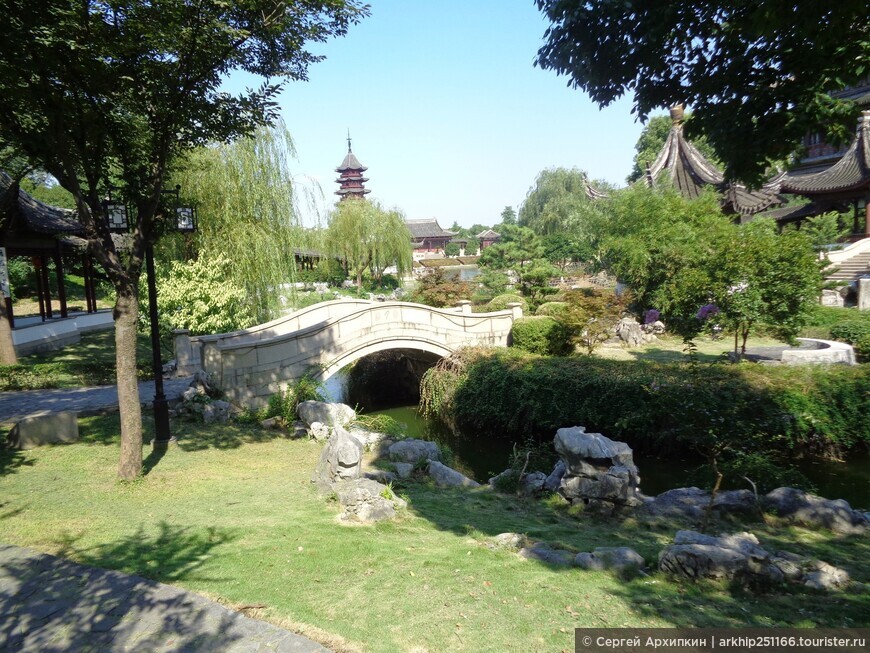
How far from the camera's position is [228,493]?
6.93 m

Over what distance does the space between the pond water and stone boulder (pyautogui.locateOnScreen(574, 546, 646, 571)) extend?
4.66 m

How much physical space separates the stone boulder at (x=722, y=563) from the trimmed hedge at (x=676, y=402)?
134 inches

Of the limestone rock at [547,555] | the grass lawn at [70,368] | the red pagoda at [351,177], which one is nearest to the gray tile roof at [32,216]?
the grass lawn at [70,368]

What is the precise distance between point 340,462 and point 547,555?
2.75m

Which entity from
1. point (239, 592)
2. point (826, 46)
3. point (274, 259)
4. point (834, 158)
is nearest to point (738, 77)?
point (826, 46)

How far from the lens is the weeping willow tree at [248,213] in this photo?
15.3 metres

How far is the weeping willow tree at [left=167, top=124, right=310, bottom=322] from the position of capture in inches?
604

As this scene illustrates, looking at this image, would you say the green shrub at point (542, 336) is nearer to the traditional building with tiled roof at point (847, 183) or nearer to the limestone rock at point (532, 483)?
the limestone rock at point (532, 483)

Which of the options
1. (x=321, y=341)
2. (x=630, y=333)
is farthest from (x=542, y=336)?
(x=321, y=341)

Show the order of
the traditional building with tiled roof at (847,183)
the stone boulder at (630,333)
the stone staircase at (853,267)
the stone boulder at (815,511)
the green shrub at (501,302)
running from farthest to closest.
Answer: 1. the traditional building with tiled roof at (847,183)
2. the green shrub at (501,302)
3. the stone staircase at (853,267)
4. the stone boulder at (630,333)
5. the stone boulder at (815,511)

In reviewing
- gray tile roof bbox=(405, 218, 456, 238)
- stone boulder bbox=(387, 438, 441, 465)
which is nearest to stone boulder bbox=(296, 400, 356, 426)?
stone boulder bbox=(387, 438, 441, 465)

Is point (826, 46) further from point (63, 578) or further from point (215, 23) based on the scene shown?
point (63, 578)

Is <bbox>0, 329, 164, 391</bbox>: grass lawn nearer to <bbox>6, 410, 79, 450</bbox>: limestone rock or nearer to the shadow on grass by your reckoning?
<bbox>6, 410, 79, 450</bbox>: limestone rock

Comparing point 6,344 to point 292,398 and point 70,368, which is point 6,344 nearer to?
Answer: point 70,368
